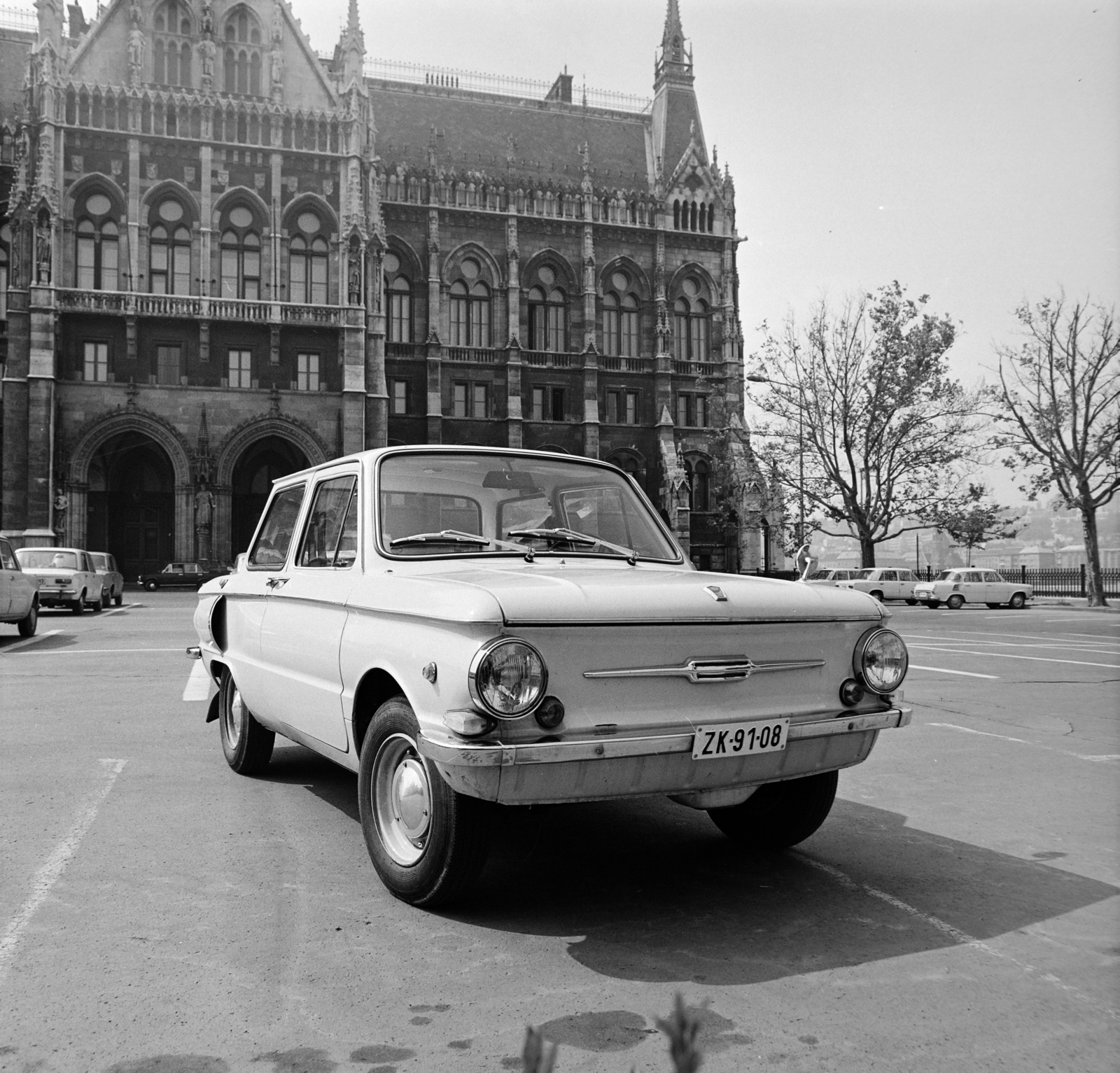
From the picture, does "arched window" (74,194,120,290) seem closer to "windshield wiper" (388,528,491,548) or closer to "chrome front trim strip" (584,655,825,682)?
"windshield wiper" (388,528,491,548)

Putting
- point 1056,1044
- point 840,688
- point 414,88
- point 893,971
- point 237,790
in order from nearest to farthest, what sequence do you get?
point 1056,1044
point 893,971
point 840,688
point 237,790
point 414,88

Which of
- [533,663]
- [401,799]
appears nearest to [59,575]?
[401,799]

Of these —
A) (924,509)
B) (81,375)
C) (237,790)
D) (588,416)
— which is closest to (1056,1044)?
(237,790)

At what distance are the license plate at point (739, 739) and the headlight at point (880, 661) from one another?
57 cm

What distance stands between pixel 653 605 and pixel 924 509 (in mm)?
40532

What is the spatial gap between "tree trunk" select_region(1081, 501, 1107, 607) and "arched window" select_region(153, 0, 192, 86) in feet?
134

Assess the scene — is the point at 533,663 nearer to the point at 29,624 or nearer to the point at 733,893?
the point at 733,893

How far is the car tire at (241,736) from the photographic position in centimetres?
633

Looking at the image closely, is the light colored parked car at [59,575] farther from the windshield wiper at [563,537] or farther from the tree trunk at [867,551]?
the tree trunk at [867,551]

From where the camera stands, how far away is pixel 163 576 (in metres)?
41.0

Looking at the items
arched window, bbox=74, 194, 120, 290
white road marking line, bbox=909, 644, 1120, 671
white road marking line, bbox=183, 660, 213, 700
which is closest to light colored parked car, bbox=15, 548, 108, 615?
white road marking line, bbox=909, 644, 1120, 671

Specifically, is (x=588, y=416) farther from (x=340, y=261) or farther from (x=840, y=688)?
(x=840, y=688)

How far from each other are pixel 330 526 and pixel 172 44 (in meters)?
46.9

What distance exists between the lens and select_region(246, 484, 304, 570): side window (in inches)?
233
